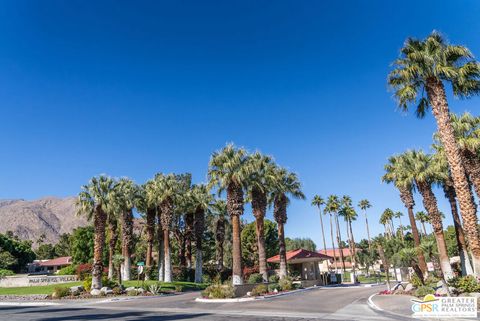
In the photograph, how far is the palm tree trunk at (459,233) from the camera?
95.9 feet

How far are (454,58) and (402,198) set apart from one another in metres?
15.9

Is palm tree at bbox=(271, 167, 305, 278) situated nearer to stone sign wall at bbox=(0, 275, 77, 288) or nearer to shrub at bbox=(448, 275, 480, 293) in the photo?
shrub at bbox=(448, 275, 480, 293)

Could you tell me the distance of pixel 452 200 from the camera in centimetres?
3209

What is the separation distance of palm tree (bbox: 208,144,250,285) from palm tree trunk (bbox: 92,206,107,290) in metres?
12.0

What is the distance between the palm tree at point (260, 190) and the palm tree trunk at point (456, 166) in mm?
17455

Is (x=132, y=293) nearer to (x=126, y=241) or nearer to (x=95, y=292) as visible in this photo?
(x=95, y=292)

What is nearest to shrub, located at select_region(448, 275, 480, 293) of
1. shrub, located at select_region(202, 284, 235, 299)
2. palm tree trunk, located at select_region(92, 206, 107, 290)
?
shrub, located at select_region(202, 284, 235, 299)

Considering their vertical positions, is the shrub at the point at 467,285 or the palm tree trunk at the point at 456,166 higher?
the palm tree trunk at the point at 456,166

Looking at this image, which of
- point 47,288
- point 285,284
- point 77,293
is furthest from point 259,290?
point 47,288

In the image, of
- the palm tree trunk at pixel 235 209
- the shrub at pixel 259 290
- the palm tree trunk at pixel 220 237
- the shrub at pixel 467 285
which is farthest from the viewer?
the palm tree trunk at pixel 220 237

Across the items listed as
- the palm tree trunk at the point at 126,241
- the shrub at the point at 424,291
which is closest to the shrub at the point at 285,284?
the shrub at the point at 424,291

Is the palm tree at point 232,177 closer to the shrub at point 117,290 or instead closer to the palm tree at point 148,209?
the shrub at point 117,290

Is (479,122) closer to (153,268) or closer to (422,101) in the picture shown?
(422,101)

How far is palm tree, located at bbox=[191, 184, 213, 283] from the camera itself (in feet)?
144
